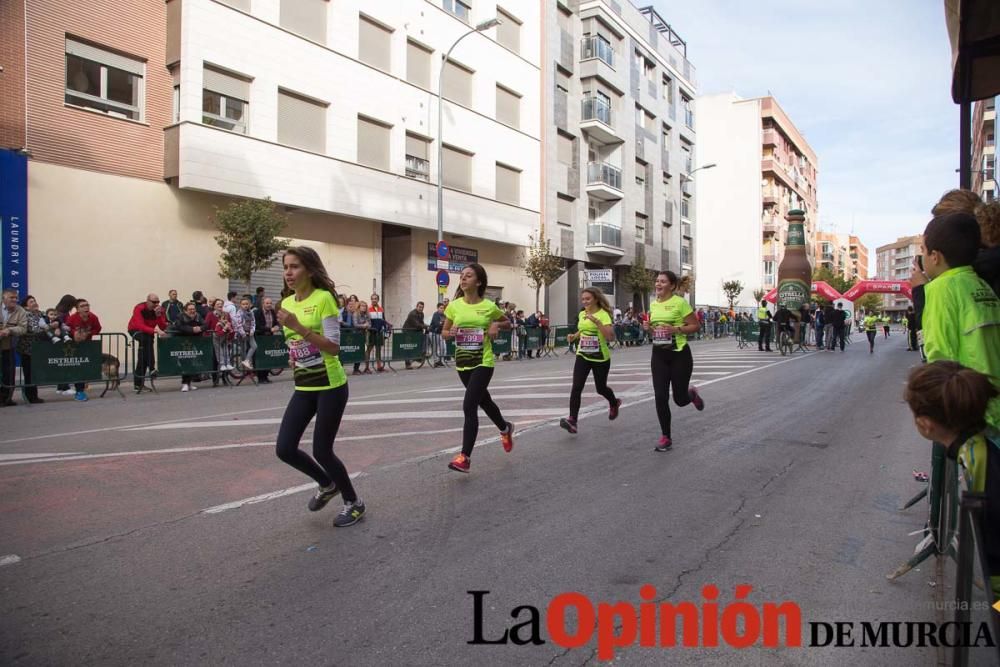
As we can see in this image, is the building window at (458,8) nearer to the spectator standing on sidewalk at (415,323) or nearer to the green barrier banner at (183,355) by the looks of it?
the spectator standing on sidewalk at (415,323)

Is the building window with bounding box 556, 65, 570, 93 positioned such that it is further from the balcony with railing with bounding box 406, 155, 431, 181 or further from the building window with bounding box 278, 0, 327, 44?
the building window with bounding box 278, 0, 327, 44

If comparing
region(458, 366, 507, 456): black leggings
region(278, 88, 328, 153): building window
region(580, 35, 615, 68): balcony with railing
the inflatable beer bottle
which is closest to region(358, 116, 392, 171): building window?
region(278, 88, 328, 153): building window

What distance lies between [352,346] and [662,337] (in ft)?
34.9

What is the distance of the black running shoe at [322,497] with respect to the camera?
4.81 m

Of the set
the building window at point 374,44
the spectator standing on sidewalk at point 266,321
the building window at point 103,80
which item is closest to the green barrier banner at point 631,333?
the building window at point 374,44

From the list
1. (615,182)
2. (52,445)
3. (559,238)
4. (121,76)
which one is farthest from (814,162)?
(52,445)

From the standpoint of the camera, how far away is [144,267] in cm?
1839

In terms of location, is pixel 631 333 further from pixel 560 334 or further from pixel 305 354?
pixel 305 354

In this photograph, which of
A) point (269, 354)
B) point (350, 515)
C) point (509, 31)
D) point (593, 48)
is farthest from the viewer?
point (593, 48)

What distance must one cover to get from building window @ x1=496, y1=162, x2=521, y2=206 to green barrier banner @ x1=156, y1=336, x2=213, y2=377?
18844 mm

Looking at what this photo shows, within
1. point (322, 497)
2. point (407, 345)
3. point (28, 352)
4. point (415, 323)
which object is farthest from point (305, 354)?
point (415, 323)

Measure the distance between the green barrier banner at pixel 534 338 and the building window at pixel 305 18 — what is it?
11.5m

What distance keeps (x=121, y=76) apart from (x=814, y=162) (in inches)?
3798

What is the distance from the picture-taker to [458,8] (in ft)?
95.8
